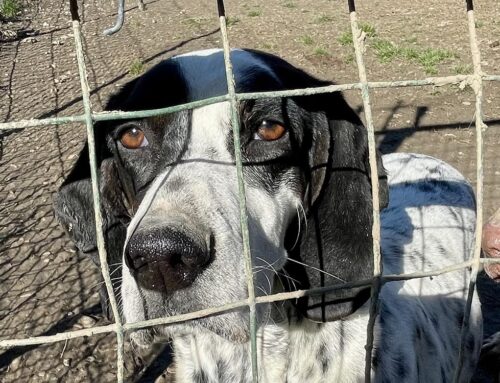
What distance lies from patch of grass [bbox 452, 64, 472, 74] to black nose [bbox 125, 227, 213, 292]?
17.3 feet

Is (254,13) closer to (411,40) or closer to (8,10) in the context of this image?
(411,40)

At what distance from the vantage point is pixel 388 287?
2078mm

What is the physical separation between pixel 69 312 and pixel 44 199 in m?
1.23

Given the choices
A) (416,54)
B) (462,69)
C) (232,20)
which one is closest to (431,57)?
(416,54)

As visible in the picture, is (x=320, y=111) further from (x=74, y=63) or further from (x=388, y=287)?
(x=74, y=63)

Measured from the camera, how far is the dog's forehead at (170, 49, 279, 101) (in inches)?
69.9

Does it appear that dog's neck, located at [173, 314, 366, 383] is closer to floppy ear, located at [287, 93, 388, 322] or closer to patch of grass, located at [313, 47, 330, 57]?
floppy ear, located at [287, 93, 388, 322]

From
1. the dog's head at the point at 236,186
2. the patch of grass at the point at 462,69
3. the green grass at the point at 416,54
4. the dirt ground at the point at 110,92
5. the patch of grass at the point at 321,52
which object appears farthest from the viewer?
the patch of grass at the point at 321,52

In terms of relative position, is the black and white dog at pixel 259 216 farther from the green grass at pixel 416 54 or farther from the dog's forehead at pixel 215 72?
the green grass at pixel 416 54

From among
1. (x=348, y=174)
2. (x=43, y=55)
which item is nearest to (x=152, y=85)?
(x=348, y=174)

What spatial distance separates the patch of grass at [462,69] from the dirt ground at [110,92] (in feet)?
0.03

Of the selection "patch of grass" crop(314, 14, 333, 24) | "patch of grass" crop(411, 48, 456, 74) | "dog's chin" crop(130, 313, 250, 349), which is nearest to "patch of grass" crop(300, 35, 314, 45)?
"patch of grass" crop(314, 14, 333, 24)

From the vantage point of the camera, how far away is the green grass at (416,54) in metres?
6.37

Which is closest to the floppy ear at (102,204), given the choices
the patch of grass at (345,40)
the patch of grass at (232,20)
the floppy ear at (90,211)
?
the floppy ear at (90,211)
